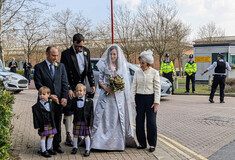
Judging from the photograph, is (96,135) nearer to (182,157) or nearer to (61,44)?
(182,157)

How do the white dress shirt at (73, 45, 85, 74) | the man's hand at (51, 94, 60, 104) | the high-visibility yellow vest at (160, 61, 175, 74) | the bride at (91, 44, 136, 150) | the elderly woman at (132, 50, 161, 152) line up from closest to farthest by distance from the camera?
1. the man's hand at (51, 94, 60, 104)
2. the bride at (91, 44, 136, 150)
3. the elderly woman at (132, 50, 161, 152)
4. the white dress shirt at (73, 45, 85, 74)
5. the high-visibility yellow vest at (160, 61, 175, 74)

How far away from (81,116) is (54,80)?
78 centimetres

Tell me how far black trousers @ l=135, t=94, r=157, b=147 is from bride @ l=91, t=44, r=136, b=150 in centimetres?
16

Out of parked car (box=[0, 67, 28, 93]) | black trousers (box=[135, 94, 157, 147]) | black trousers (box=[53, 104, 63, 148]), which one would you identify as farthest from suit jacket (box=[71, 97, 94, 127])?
parked car (box=[0, 67, 28, 93])

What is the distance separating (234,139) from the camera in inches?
244

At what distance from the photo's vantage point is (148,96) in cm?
517

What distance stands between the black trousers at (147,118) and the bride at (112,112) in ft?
0.53

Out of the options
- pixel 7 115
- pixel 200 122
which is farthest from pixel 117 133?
pixel 200 122

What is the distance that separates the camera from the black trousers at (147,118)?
5.14 metres

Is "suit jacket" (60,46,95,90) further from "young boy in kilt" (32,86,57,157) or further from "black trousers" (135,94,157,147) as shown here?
"black trousers" (135,94,157,147)

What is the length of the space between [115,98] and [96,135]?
29.5 inches

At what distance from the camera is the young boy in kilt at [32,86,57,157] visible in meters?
4.50

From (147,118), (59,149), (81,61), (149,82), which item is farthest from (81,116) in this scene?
(149,82)

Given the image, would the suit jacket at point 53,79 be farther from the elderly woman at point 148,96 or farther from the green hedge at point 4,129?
the elderly woman at point 148,96
